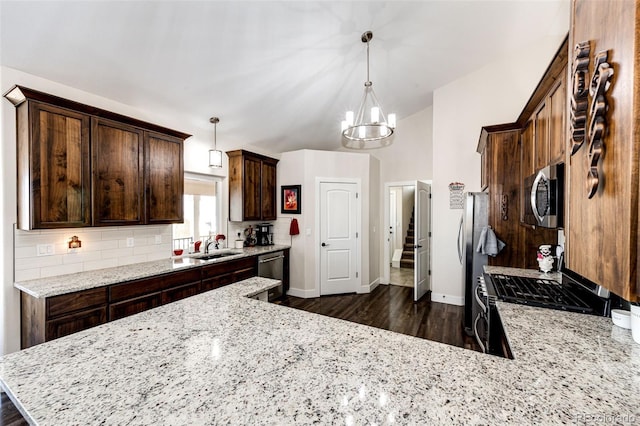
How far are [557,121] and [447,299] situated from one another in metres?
3.18

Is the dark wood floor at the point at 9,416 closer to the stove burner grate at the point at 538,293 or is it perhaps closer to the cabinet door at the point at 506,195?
the stove burner grate at the point at 538,293

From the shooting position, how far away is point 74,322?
217cm

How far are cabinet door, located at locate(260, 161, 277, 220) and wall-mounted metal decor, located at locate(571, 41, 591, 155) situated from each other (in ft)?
13.8

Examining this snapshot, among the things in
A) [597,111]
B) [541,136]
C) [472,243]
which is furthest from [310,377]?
[472,243]

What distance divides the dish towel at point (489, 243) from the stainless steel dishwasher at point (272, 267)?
289 centimetres

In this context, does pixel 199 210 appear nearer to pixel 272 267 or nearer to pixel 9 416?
pixel 272 267

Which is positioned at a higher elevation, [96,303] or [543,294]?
[543,294]

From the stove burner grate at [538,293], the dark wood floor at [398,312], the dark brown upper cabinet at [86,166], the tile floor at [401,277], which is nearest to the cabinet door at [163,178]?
the dark brown upper cabinet at [86,166]

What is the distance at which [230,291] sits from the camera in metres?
1.92

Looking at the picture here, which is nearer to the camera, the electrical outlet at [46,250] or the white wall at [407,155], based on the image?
the electrical outlet at [46,250]

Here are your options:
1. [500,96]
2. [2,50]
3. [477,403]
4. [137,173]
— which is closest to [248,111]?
[137,173]

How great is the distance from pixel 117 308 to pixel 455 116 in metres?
4.91

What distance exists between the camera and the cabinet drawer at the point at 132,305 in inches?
94.1

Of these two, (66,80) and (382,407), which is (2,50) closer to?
(66,80)
